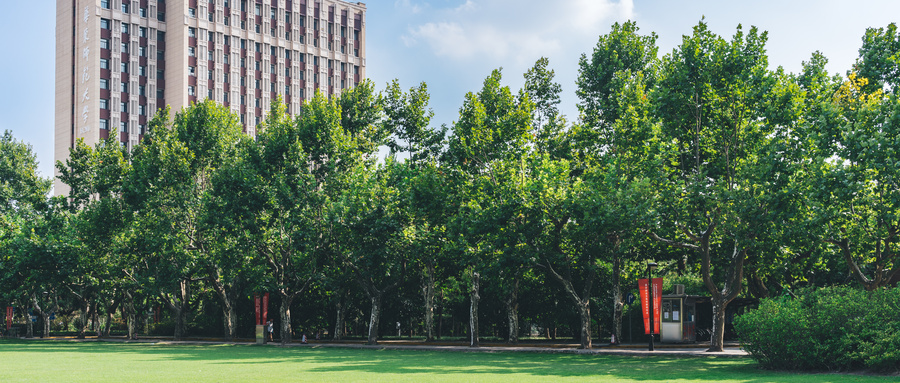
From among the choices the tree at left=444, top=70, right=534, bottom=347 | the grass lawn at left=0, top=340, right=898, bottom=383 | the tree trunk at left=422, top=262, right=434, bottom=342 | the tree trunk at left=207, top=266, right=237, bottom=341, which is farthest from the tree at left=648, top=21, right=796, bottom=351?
the tree trunk at left=207, top=266, right=237, bottom=341

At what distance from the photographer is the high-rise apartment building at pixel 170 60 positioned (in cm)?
9594

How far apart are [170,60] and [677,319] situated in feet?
263

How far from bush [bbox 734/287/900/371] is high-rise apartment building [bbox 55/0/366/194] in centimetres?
7895

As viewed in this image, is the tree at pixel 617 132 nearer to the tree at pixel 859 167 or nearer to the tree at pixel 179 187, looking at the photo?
the tree at pixel 859 167

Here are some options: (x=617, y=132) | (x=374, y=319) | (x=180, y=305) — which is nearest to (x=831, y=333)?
(x=617, y=132)

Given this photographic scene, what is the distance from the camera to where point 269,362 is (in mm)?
27922

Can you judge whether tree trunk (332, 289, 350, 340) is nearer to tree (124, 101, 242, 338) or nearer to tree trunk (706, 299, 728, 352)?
tree (124, 101, 242, 338)

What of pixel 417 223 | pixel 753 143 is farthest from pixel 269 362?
pixel 753 143

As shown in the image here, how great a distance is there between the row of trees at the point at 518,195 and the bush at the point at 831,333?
411 cm

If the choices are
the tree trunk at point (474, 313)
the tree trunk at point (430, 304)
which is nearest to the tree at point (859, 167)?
the tree trunk at point (474, 313)

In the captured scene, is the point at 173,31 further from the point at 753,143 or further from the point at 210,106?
the point at 753,143

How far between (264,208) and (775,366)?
30.1 metres

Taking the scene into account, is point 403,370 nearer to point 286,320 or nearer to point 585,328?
point 585,328

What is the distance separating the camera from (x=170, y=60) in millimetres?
99375
